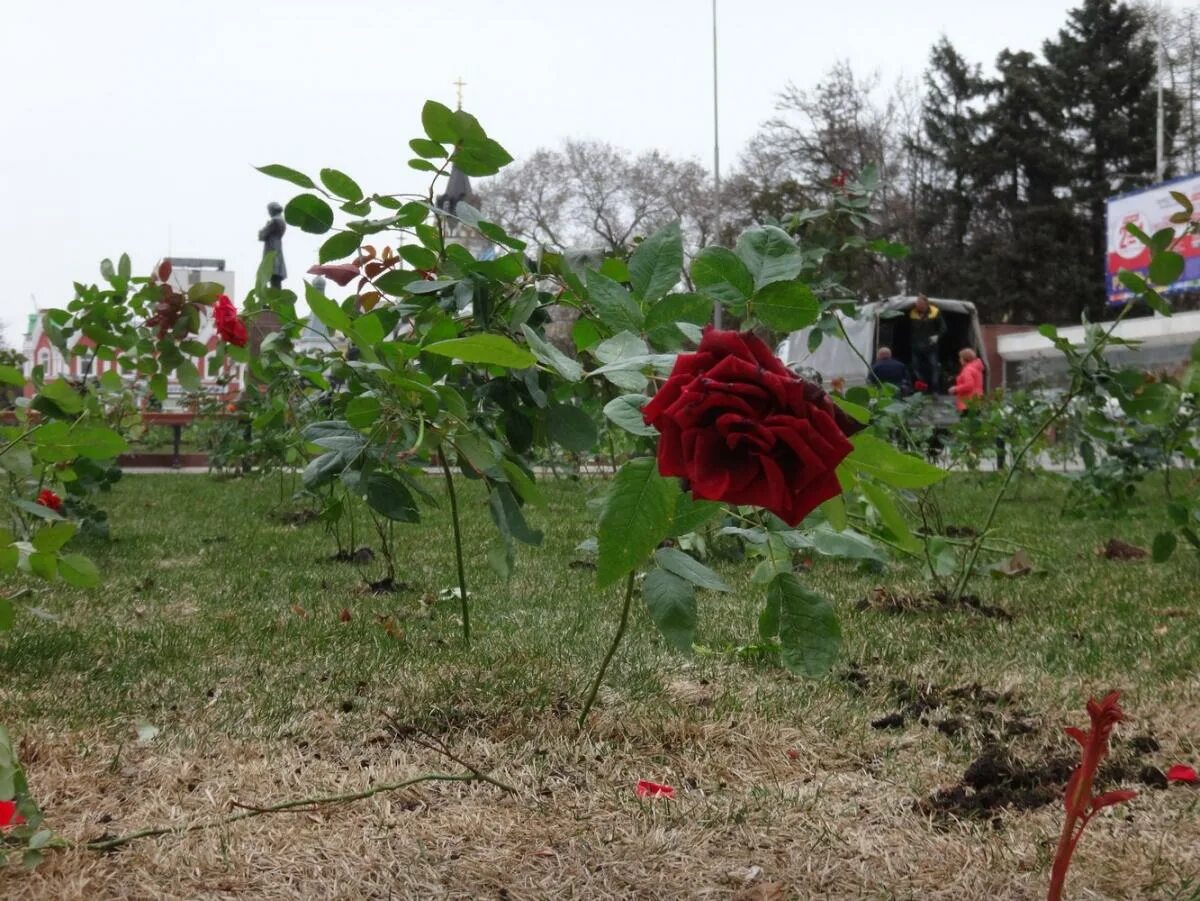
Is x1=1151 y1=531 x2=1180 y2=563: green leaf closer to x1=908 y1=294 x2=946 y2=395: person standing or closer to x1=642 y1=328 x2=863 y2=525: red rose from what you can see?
x1=642 y1=328 x2=863 y2=525: red rose

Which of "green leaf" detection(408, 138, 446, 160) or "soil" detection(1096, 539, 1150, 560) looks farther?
"soil" detection(1096, 539, 1150, 560)

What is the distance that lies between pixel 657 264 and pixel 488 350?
0.97 ft

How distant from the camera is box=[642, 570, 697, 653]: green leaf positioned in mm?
1516

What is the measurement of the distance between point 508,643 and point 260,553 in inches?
93.9

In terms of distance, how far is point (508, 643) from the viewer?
2654 millimetres

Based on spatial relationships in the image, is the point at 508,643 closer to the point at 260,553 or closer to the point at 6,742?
the point at 6,742

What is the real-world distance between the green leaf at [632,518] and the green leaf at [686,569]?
461 millimetres

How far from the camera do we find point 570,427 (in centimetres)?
162

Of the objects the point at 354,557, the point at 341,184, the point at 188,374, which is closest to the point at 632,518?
the point at 341,184

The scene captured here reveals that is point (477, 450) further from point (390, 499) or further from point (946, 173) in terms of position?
point (946, 173)

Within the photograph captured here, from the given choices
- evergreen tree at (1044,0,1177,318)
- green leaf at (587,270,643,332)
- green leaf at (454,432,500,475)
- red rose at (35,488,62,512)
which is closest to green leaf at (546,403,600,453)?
green leaf at (454,432,500,475)

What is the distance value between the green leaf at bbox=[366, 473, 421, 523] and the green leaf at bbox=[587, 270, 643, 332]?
1.77 ft

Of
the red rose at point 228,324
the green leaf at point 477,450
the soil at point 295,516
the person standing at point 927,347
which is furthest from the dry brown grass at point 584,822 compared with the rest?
the person standing at point 927,347

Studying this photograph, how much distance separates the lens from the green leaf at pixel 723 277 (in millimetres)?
1185
